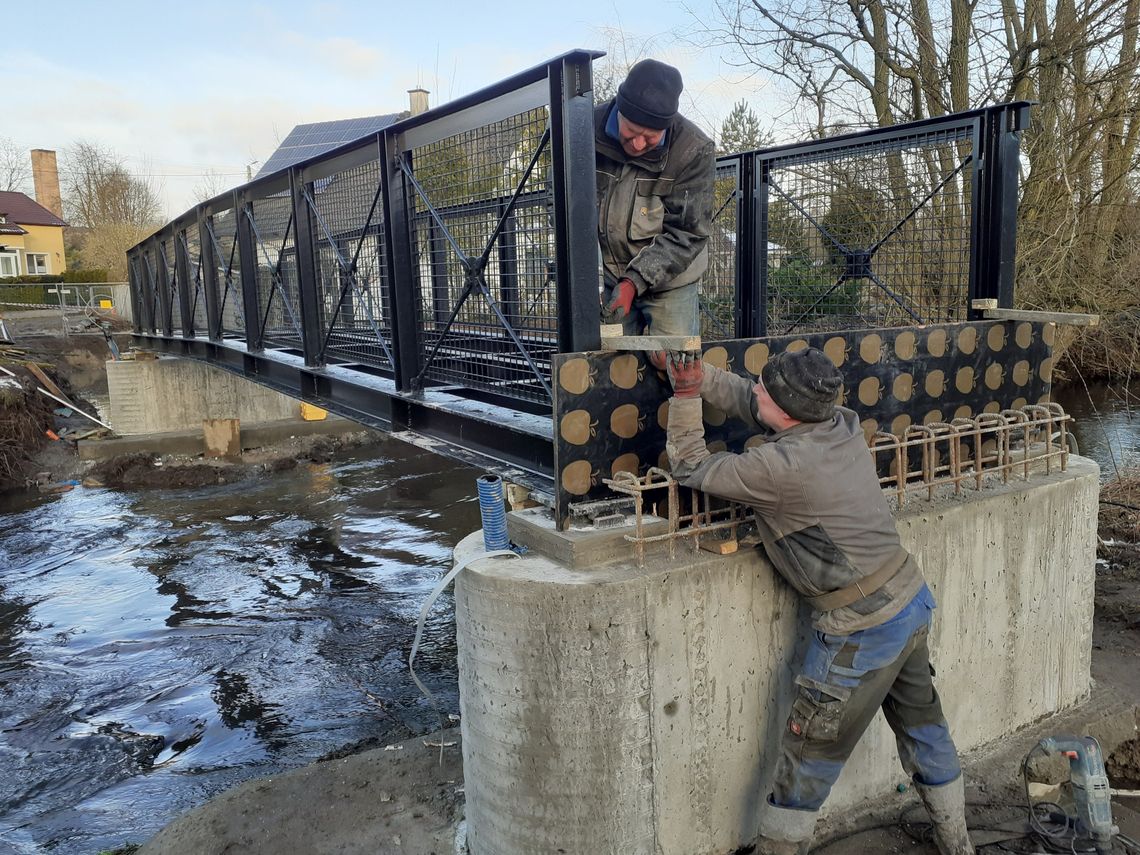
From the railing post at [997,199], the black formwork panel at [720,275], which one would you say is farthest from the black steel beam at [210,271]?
the railing post at [997,199]

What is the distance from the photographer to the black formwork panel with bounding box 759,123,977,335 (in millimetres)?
7805

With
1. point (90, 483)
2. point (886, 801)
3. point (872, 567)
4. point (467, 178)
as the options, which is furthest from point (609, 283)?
point (90, 483)

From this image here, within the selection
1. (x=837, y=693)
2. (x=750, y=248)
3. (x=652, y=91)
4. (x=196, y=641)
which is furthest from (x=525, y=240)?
(x=196, y=641)

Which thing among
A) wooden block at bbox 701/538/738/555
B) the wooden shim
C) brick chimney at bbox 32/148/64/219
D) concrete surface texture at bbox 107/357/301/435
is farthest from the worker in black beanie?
brick chimney at bbox 32/148/64/219

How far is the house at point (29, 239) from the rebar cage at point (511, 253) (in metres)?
54.3

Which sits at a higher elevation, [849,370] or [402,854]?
[849,370]

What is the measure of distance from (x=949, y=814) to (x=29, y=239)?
66600 millimetres

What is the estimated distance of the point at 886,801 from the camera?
14.1 ft

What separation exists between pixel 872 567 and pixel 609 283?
201 cm

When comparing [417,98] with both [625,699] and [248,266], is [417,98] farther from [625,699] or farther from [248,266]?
[625,699]

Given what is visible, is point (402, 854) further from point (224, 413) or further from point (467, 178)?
point (224, 413)

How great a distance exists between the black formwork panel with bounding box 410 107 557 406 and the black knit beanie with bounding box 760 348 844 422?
4.15ft

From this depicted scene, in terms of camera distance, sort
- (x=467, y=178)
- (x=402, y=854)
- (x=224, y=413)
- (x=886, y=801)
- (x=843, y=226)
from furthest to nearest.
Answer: (x=224, y=413)
(x=843, y=226)
(x=467, y=178)
(x=886, y=801)
(x=402, y=854)

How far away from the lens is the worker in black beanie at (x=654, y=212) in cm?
418
